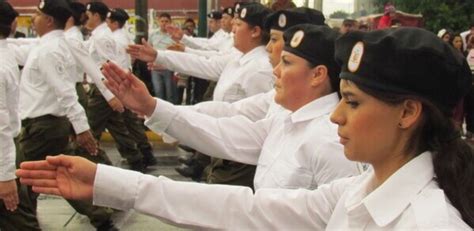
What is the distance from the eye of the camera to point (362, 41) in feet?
5.32

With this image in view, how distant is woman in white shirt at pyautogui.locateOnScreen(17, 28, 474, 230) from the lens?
1.48 meters

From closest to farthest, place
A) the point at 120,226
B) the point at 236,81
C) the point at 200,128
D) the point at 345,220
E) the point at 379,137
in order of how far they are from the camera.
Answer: the point at 379,137 → the point at 345,220 → the point at 200,128 → the point at 236,81 → the point at 120,226

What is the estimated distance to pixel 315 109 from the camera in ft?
8.54

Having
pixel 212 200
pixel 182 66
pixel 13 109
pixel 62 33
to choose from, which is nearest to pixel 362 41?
pixel 212 200

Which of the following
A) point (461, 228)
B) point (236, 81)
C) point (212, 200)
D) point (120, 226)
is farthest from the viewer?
point (120, 226)

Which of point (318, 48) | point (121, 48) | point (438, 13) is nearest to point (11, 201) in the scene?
point (318, 48)

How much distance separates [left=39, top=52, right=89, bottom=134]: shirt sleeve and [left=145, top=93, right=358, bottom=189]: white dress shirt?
2.05m

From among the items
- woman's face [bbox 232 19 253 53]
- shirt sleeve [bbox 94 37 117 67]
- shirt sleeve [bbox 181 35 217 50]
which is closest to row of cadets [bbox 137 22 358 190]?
woman's face [bbox 232 19 253 53]

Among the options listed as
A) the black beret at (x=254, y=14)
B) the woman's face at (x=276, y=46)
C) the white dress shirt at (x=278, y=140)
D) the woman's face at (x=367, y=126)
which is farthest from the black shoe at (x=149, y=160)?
the woman's face at (x=367, y=126)

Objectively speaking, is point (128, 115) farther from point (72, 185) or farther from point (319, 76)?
point (72, 185)

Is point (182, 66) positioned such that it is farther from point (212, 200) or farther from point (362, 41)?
point (362, 41)

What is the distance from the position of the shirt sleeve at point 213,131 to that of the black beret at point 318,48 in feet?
1.87

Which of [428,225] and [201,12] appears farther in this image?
[201,12]

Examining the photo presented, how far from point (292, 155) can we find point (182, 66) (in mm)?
2711
